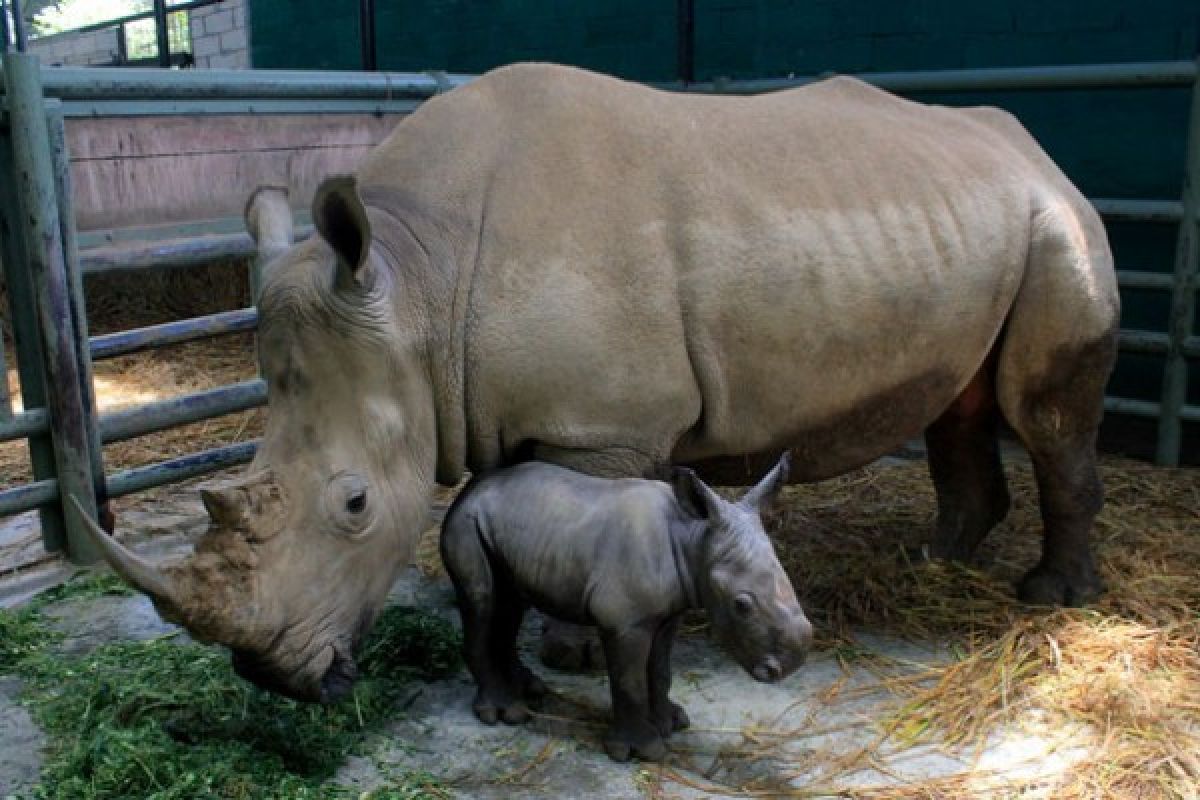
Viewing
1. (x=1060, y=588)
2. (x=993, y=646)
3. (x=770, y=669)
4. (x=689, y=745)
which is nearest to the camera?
(x=770, y=669)

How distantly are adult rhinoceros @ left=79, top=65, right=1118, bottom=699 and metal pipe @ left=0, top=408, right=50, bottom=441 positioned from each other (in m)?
1.69

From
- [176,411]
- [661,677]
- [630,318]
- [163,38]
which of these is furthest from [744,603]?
[163,38]

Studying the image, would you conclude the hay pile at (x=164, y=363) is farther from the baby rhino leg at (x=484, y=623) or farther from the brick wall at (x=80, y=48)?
→ the brick wall at (x=80, y=48)

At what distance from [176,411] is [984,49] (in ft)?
14.3

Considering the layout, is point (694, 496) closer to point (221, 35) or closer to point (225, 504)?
point (225, 504)

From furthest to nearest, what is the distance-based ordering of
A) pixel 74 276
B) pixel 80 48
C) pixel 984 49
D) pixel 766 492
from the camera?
pixel 80 48 < pixel 984 49 < pixel 74 276 < pixel 766 492

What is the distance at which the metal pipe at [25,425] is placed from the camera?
447 centimetres

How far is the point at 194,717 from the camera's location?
331 cm

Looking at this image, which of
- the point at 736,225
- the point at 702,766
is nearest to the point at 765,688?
the point at 702,766

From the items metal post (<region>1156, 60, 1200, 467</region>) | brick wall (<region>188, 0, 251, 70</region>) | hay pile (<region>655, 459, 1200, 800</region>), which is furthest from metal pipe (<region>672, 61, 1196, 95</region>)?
brick wall (<region>188, 0, 251, 70</region>)

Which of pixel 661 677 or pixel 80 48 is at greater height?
pixel 80 48

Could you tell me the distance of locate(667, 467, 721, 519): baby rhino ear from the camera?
302cm

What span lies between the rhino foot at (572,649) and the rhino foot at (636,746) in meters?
0.50

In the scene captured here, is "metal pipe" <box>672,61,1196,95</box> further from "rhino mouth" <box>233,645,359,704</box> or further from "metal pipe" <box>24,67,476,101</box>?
"rhino mouth" <box>233,645,359,704</box>
